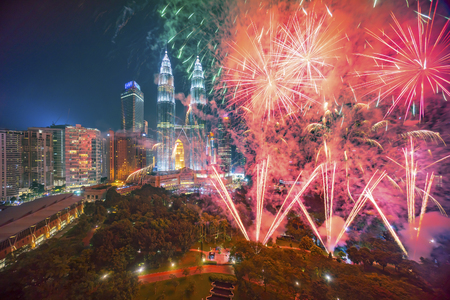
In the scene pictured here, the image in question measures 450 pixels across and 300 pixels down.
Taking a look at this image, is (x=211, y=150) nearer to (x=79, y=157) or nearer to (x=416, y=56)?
(x=79, y=157)

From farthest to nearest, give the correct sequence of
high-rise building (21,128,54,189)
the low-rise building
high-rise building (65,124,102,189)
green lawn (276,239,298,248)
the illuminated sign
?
1. the illuminated sign
2. high-rise building (65,124,102,189)
3. high-rise building (21,128,54,189)
4. green lawn (276,239,298,248)
5. the low-rise building

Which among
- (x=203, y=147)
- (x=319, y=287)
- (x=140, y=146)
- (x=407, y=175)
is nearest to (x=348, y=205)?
(x=407, y=175)

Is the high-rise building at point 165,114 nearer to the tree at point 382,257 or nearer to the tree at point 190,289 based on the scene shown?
the tree at point 190,289

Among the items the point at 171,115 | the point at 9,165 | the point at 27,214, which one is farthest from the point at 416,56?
the point at 9,165

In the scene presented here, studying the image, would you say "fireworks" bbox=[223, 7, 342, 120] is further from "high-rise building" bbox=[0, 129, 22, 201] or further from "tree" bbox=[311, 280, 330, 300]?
"high-rise building" bbox=[0, 129, 22, 201]

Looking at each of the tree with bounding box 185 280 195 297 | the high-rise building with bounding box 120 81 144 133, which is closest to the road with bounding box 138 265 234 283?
the tree with bounding box 185 280 195 297

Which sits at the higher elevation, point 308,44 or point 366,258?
point 308,44

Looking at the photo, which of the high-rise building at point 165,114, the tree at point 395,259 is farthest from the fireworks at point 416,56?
the high-rise building at point 165,114
